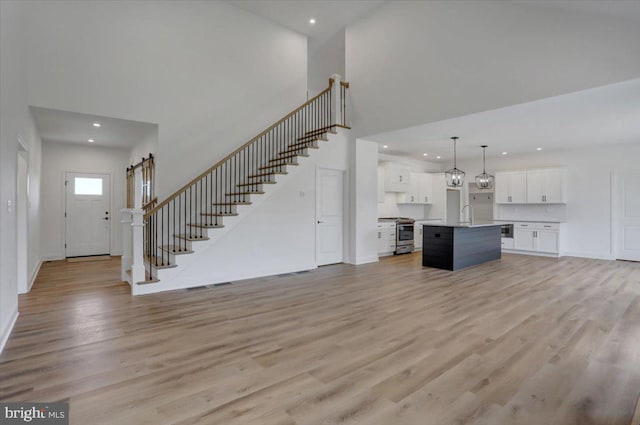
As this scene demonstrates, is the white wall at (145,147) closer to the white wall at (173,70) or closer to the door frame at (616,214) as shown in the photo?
the white wall at (173,70)

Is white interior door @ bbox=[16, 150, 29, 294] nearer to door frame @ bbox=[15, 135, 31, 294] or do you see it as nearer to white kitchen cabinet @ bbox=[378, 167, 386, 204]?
door frame @ bbox=[15, 135, 31, 294]

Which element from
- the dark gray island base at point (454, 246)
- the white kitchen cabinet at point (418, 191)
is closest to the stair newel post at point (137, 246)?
the dark gray island base at point (454, 246)

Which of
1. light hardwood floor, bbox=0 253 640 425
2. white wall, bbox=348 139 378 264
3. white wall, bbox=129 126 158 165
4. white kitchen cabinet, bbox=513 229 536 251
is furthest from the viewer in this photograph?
white kitchen cabinet, bbox=513 229 536 251

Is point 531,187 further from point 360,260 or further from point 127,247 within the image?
point 127,247

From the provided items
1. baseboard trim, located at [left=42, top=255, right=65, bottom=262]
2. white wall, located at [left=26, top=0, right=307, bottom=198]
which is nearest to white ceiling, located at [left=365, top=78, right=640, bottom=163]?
white wall, located at [left=26, top=0, right=307, bottom=198]

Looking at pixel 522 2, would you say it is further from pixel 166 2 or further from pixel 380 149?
pixel 166 2

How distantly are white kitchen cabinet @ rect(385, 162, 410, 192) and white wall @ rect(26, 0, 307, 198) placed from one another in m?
3.12

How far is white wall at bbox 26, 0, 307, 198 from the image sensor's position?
16.1 ft

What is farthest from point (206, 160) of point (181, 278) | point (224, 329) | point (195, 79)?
point (224, 329)

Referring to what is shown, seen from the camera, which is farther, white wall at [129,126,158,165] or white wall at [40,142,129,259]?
white wall at [40,142,129,259]

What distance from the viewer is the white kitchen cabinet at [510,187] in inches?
349

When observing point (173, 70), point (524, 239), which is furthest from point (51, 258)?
point (524, 239)

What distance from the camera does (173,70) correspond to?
5.88 metres

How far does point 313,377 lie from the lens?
232 centimetres
